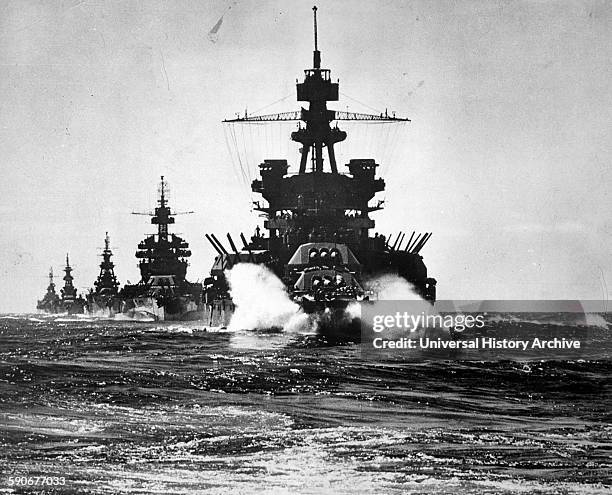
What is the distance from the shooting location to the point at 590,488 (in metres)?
11.0

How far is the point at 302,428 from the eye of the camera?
48.4ft

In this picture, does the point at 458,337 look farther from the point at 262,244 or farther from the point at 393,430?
the point at 393,430

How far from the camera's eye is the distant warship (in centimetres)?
12662

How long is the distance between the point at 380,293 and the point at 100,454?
4236cm

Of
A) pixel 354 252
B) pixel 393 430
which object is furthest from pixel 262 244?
pixel 393 430

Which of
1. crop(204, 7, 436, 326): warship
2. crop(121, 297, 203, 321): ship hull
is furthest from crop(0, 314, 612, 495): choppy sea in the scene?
crop(121, 297, 203, 321): ship hull

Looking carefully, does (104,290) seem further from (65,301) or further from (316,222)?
(316,222)

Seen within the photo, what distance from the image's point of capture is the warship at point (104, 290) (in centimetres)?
11050

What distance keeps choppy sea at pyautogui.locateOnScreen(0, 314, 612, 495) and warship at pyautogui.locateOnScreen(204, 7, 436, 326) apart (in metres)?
26.6

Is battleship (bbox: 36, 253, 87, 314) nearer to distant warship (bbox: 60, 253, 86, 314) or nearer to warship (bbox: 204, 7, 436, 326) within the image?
distant warship (bbox: 60, 253, 86, 314)

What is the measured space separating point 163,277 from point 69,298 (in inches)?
1818

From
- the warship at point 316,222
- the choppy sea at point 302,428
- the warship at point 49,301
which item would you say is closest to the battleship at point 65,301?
the warship at point 49,301

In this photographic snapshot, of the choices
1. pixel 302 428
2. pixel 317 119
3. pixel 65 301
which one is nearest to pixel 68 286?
pixel 65 301

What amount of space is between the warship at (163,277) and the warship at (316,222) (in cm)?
2662
